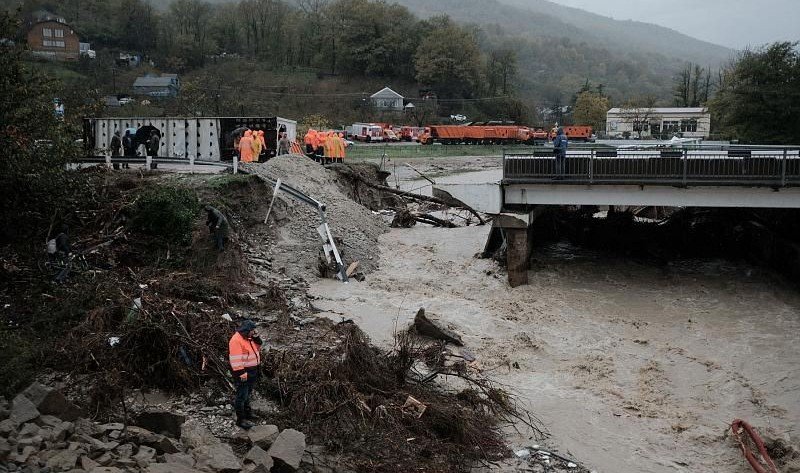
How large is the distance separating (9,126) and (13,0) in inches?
3767

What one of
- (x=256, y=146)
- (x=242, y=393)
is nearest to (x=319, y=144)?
(x=256, y=146)

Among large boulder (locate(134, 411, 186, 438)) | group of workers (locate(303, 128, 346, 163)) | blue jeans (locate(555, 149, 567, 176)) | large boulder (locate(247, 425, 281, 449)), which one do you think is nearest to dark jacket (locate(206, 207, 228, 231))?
large boulder (locate(247, 425, 281, 449))

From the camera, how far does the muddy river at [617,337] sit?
1129 cm

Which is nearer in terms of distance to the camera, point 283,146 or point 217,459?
point 217,459

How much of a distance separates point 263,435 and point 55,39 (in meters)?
93.3

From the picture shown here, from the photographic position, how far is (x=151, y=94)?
3113 inches

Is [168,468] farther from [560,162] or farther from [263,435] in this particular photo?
[560,162]

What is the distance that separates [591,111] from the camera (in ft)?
306

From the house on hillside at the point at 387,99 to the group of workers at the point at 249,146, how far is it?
68714 millimetres

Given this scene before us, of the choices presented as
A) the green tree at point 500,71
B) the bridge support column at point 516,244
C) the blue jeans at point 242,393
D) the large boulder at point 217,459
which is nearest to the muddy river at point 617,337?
the bridge support column at point 516,244

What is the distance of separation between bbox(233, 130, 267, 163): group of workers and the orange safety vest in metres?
16.0

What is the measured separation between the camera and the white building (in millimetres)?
83125

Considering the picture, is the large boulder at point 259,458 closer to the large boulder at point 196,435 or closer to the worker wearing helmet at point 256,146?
the large boulder at point 196,435

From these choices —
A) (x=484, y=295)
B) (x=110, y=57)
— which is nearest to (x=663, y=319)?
(x=484, y=295)
